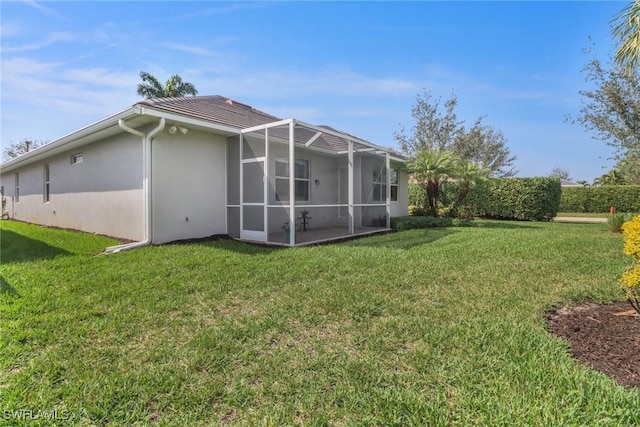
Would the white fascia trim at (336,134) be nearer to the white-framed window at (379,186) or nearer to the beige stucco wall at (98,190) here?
the white-framed window at (379,186)

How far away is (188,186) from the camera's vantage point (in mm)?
8047

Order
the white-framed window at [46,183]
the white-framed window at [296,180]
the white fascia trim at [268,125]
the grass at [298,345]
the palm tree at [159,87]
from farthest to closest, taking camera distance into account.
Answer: the palm tree at [159,87]
the white-framed window at [46,183]
the white-framed window at [296,180]
the white fascia trim at [268,125]
the grass at [298,345]

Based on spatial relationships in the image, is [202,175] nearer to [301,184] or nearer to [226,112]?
[226,112]

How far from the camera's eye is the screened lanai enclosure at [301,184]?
8125 mm

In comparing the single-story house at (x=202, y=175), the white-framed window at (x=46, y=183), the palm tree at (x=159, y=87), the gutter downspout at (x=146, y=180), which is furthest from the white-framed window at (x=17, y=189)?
the gutter downspout at (x=146, y=180)

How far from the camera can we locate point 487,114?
27.4 meters

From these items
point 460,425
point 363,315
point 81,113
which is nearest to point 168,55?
point 81,113

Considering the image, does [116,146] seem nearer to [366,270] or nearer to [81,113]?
[366,270]

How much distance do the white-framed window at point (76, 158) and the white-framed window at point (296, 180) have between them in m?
6.80

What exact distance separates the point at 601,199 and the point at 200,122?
2509 centimetres

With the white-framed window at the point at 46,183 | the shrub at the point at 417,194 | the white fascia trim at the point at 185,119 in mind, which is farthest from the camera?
the shrub at the point at 417,194

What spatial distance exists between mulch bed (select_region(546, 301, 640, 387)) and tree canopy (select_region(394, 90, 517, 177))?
23043 millimetres

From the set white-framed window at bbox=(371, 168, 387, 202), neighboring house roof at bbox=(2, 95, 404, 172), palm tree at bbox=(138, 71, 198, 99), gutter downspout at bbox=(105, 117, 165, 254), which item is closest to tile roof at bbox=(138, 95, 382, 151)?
neighboring house roof at bbox=(2, 95, 404, 172)

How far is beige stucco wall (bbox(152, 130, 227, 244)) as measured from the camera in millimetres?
7496
